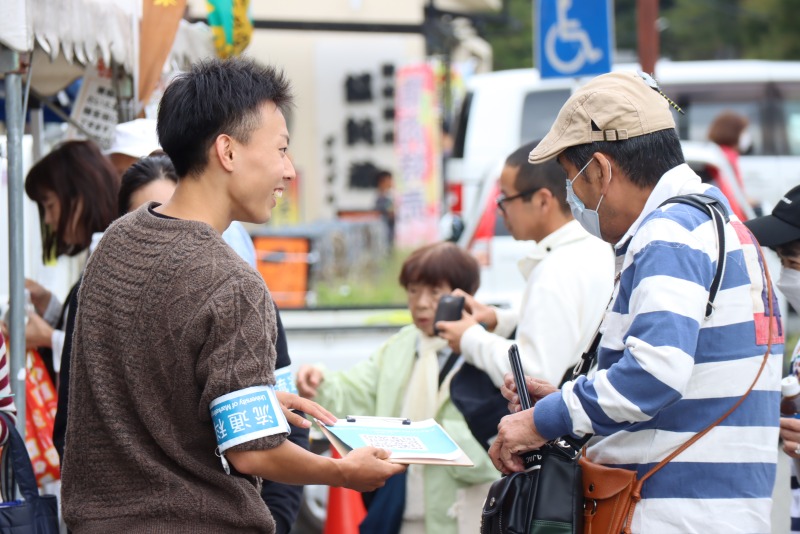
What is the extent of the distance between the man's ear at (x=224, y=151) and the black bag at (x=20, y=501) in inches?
47.4

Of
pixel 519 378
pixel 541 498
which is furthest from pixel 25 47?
pixel 541 498

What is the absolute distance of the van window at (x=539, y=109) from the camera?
11.7 meters

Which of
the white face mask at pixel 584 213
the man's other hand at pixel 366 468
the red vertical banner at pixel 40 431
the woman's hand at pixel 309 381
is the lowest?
the red vertical banner at pixel 40 431

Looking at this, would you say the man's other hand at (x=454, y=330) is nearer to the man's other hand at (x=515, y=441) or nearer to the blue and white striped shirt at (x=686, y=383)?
the man's other hand at (x=515, y=441)

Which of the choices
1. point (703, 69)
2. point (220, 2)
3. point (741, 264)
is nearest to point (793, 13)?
point (703, 69)

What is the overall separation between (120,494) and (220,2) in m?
3.70

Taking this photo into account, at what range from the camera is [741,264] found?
2416mm

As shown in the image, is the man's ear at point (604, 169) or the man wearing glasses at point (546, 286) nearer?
the man's ear at point (604, 169)

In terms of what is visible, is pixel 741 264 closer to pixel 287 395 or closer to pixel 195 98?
pixel 287 395

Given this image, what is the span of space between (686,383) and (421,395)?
1755 millimetres

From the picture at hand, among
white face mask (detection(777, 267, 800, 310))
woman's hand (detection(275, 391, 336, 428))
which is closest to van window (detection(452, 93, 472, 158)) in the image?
white face mask (detection(777, 267, 800, 310))

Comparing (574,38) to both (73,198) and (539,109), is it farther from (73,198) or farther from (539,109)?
(539,109)

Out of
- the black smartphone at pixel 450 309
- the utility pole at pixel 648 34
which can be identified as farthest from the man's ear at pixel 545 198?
the utility pole at pixel 648 34

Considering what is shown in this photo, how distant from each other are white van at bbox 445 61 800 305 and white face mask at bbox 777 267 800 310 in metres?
Result: 5.25
